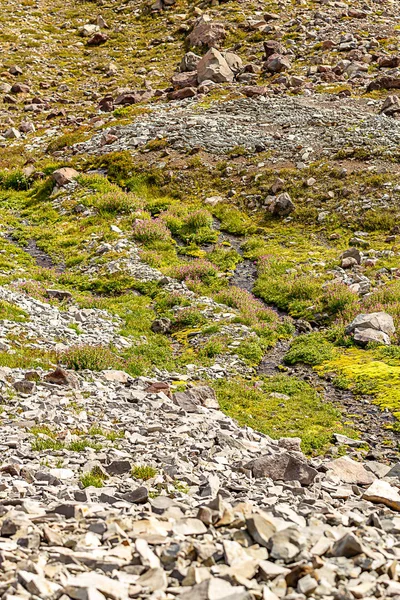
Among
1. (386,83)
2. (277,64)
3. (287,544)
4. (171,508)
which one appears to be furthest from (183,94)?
(287,544)

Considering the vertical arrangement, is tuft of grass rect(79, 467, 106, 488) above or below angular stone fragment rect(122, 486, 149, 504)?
below

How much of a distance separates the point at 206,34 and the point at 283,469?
186ft

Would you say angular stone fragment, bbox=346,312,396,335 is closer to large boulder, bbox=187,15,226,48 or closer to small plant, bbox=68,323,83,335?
small plant, bbox=68,323,83,335

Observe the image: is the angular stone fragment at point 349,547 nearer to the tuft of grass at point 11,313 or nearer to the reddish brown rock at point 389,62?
the tuft of grass at point 11,313

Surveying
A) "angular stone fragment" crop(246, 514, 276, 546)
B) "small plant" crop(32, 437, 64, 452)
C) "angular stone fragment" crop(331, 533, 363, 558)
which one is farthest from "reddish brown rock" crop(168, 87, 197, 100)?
"angular stone fragment" crop(331, 533, 363, 558)

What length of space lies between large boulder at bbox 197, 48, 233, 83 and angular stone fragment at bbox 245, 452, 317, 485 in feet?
141

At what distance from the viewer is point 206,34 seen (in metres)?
60.8

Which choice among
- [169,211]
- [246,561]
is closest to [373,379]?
[246,561]

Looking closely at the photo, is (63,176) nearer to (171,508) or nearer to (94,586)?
(171,508)

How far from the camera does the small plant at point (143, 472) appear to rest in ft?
35.6

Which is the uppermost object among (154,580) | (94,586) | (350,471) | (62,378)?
(94,586)

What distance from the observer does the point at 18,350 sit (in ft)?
57.0

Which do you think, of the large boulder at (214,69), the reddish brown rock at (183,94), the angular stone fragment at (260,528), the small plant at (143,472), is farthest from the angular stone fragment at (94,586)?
the large boulder at (214,69)

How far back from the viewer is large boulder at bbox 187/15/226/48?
197 ft
